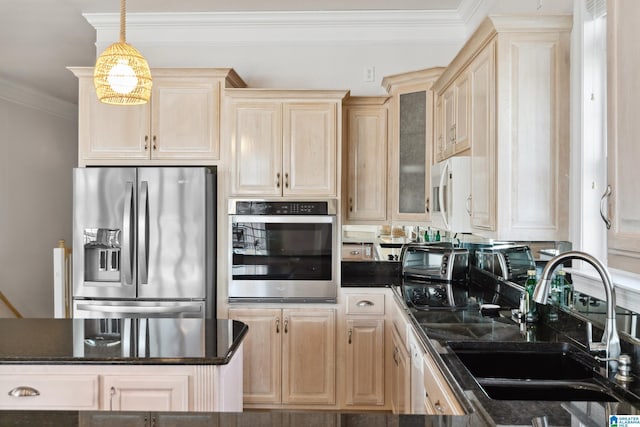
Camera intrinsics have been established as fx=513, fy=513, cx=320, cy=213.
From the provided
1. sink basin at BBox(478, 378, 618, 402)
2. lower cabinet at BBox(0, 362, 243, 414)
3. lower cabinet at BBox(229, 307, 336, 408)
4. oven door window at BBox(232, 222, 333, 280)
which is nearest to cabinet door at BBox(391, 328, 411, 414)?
lower cabinet at BBox(229, 307, 336, 408)

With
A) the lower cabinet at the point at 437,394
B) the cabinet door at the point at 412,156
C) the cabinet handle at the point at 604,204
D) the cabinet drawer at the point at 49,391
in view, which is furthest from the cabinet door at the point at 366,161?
the cabinet handle at the point at 604,204

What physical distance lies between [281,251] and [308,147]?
28.7 inches

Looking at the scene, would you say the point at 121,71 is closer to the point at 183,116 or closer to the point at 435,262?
the point at 183,116

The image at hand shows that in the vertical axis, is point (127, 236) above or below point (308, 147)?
below

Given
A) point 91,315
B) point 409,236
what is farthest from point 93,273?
point 409,236

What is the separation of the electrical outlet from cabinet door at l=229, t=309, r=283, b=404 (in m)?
1.89

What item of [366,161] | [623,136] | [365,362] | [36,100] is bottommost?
[365,362]

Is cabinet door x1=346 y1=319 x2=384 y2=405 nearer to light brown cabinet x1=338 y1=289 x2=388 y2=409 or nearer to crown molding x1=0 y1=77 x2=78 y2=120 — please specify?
light brown cabinet x1=338 y1=289 x2=388 y2=409

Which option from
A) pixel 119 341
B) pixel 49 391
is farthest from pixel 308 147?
pixel 49 391

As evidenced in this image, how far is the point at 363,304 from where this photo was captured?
137 inches

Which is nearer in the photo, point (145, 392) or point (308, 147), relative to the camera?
point (145, 392)

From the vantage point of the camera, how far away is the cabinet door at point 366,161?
3.79 metres

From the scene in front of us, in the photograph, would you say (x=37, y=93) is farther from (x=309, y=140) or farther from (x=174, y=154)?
(x=309, y=140)

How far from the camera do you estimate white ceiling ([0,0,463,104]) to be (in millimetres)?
3678
